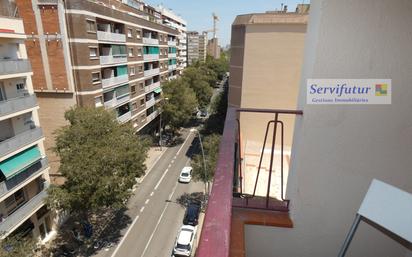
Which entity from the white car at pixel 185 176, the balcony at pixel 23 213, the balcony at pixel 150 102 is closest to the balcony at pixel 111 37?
the balcony at pixel 150 102

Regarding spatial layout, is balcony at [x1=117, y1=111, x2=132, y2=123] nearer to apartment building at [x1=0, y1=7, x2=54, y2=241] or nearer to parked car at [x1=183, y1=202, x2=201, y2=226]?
apartment building at [x1=0, y1=7, x2=54, y2=241]

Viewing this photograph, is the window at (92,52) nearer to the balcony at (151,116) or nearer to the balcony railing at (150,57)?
the balcony railing at (150,57)

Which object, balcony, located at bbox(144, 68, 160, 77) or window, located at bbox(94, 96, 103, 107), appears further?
balcony, located at bbox(144, 68, 160, 77)

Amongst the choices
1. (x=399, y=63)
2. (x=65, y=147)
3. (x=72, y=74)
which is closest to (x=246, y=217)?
(x=399, y=63)

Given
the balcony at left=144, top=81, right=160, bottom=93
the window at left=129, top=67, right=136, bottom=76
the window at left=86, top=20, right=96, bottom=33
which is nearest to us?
the window at left=86, top=20, right=96, bottom=33

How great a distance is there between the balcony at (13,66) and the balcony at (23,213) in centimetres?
572

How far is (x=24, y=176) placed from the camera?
11727mm

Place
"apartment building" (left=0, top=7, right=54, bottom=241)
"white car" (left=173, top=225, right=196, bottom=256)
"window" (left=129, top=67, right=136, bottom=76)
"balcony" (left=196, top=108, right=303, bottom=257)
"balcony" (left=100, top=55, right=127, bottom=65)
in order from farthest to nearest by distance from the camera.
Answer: "window" (left=129, top=67, right=136, bottom=76) → "balcony" (left=100, top=55, right=127, bottom=65) → "white car" (left=173, top=225, right=196, bottom=256) → "apartment building" (left=0, top=7, right=54, bottom=241) → "balcony" (left=196, top=108, right=303, bottom=257)

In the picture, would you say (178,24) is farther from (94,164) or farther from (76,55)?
(94,164)

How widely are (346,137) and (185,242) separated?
1223 cm

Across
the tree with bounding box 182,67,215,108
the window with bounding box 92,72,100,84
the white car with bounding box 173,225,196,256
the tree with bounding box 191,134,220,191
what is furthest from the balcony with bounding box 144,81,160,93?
the white car with bounding box 173,225,196,256

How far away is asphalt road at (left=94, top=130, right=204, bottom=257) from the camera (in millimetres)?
13305

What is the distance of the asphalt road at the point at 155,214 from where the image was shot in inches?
524

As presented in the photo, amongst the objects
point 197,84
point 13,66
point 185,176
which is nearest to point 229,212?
point 13,66
